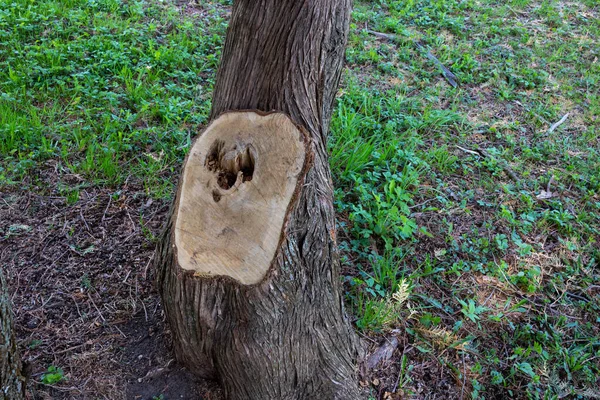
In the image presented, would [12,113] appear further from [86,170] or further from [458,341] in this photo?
[458,341]

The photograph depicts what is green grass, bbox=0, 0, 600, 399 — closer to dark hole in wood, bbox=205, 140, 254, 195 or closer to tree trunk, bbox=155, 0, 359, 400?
tree trunk, bbox=155, 0, 359, 400

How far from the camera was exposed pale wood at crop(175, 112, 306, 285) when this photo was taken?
1.58 metres

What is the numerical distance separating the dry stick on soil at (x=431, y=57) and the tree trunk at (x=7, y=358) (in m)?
3.87

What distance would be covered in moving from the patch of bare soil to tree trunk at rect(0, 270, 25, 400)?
135mm

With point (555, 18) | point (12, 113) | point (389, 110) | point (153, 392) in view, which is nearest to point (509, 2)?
point (555, 18)

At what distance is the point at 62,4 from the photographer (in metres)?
4.34

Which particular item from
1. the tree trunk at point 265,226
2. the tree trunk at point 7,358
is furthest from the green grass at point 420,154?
the tree trunk at point 7,358

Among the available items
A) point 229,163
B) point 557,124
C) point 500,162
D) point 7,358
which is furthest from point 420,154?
point 7,358

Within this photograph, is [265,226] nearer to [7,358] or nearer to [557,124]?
[7,358]

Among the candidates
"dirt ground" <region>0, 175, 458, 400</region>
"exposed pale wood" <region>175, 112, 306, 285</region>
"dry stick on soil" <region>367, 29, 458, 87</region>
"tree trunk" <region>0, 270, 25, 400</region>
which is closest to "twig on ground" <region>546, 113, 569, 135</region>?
"dry stick on soil" <region>367, 29, 458, 87</region>

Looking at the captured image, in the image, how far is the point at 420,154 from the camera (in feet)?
11.3

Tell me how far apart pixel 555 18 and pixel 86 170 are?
528cm

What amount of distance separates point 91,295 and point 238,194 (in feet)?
3.98

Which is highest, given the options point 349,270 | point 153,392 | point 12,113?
point 12,113
